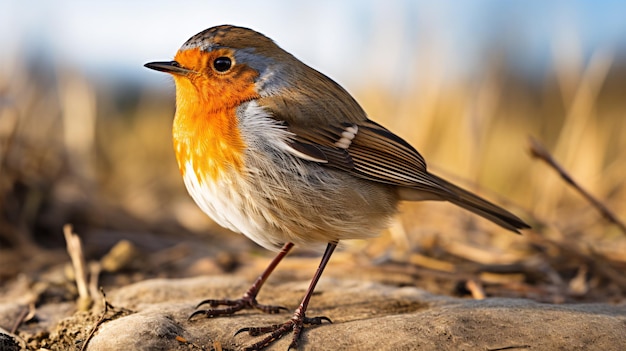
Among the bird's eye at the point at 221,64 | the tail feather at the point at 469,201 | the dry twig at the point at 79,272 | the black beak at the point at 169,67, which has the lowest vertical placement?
the dry twig at the point at 79,272

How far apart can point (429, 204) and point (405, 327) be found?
11.4 ft

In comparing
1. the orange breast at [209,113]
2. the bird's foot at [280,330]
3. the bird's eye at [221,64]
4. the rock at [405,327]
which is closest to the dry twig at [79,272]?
the rock at [405,327]

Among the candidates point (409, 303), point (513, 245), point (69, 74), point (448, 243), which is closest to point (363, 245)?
point (448, 243)

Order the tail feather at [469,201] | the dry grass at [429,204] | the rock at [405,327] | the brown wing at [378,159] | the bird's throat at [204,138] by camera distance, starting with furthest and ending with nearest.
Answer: the dry grass at [429,204]
the tail feather at [469,201]
the brown wing at [378,159]
the bird's throat at [204,138]
the rock at [405,327]

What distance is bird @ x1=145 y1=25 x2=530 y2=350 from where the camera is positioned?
292cm

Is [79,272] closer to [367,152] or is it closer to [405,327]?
[367,152]

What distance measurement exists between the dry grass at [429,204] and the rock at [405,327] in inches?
28.7

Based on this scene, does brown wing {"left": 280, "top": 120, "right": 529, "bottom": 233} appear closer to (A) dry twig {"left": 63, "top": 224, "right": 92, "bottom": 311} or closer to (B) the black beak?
(B) the black beak

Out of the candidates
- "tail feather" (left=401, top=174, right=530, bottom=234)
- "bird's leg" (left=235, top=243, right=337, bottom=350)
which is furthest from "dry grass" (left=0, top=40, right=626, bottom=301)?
"bird's leg" (left=235, top=243, right=337, bottom=350)

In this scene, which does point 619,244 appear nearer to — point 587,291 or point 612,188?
point 587,291

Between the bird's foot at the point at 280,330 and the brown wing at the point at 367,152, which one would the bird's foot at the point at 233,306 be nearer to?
the bird's foot at the point at 280,330


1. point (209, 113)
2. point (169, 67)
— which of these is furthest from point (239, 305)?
point (169, 67)

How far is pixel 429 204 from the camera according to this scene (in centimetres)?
597

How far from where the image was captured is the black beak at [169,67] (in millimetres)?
3109
